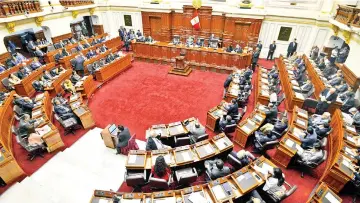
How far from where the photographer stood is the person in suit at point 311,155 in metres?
5.41

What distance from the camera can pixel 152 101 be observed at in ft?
31.7

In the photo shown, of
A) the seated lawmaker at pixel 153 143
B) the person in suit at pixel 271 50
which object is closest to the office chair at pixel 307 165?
the seated lawmaker at pixel 153 143

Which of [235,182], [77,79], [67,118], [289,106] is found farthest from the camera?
[77,79]

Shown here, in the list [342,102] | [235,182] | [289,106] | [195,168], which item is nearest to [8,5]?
[195,168]

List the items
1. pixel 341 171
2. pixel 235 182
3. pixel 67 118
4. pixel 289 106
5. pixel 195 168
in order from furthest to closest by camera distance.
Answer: pixel 289 106 → pixel 67 118 → pixel 195 168 → pixel 341 171 → pixel 235 182

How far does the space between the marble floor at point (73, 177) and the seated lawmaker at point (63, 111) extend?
3.84ft

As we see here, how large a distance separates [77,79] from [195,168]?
761 cm

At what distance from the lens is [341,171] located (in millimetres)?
5027

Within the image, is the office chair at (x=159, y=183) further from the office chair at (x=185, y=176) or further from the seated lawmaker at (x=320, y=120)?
the seated lawmaker at (x=320, y=120)

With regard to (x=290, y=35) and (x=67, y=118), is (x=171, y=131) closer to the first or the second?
(x=67, y=118)

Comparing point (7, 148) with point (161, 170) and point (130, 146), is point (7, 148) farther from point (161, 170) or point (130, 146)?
point (161, 170)

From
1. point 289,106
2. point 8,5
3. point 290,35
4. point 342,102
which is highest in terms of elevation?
point 8,5

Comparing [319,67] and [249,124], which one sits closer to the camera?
[249,124]

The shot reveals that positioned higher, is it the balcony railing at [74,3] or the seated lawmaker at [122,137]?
the balcony railing at [74,3]
